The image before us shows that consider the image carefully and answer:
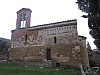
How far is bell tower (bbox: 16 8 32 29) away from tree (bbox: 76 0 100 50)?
42.4 ft

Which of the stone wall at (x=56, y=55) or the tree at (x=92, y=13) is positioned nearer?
the tree at (x=92, y=13)

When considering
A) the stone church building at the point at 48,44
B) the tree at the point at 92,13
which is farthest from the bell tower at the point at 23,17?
the tree at the point at 92,13

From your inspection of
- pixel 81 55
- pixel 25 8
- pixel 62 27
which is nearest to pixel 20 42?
pixel 25 8

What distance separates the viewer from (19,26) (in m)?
28.8

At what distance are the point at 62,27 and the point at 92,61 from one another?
25.7 feet

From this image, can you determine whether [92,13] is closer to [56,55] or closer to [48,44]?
[56,55]

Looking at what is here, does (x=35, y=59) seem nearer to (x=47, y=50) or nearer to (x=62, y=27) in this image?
(x=47, y=50)

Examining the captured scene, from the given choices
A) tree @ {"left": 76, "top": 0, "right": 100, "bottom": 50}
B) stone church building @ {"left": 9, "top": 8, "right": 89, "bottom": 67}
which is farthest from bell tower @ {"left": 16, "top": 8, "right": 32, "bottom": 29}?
tree @ {"left": 76, "top": 0, "right": 100, "bottom": 50}

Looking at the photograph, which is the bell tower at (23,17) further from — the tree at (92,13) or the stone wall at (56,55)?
the tree at (92,13)

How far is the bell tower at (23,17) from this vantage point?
2809cm

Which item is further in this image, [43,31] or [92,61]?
[92,61]

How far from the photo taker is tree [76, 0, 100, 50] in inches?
598

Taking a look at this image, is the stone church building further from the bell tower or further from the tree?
the tree

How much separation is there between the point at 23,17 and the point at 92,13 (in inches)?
570
